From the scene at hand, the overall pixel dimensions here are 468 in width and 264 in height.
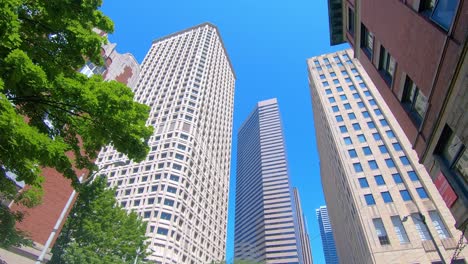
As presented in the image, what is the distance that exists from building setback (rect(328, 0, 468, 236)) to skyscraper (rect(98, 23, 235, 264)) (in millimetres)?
30333

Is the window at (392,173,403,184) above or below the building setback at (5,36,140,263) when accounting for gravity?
above

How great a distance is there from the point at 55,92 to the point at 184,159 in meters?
56.6

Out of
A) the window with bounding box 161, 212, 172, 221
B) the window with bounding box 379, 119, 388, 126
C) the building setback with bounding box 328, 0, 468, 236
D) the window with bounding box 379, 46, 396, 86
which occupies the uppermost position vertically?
the window with bounding box 379, 119, 388, 126

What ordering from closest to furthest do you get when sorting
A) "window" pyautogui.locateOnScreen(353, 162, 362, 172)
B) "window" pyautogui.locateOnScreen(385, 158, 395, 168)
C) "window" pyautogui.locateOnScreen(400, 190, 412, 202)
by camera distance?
"window" pyautogui.locateOnScreen(400, 190, 412, 202), "window" pyautogui.locateOnScreen(385, 158, 395, 168), "window" pyautogui.locateOnScreen(353, 162, 362, 172)

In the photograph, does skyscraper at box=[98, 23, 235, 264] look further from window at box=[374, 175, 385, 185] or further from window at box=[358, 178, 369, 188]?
window at box=[374, 175, 385, 185]

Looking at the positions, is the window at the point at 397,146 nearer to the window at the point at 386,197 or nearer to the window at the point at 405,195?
the window at the point at 405,195

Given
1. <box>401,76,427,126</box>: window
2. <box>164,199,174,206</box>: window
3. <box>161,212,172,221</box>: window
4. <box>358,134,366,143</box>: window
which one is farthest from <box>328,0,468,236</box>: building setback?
<box>164,199,174,206</box>: window

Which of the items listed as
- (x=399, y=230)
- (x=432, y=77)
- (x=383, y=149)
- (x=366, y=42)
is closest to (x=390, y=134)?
(x=383, y=149)

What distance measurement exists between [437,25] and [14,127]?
13825mm

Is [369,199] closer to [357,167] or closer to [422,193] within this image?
[357,167]

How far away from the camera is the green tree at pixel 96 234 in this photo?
17938mm

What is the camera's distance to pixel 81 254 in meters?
17.5

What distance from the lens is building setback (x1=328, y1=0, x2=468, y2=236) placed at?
29.4 feet

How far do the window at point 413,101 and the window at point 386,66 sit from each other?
67.0 inches
